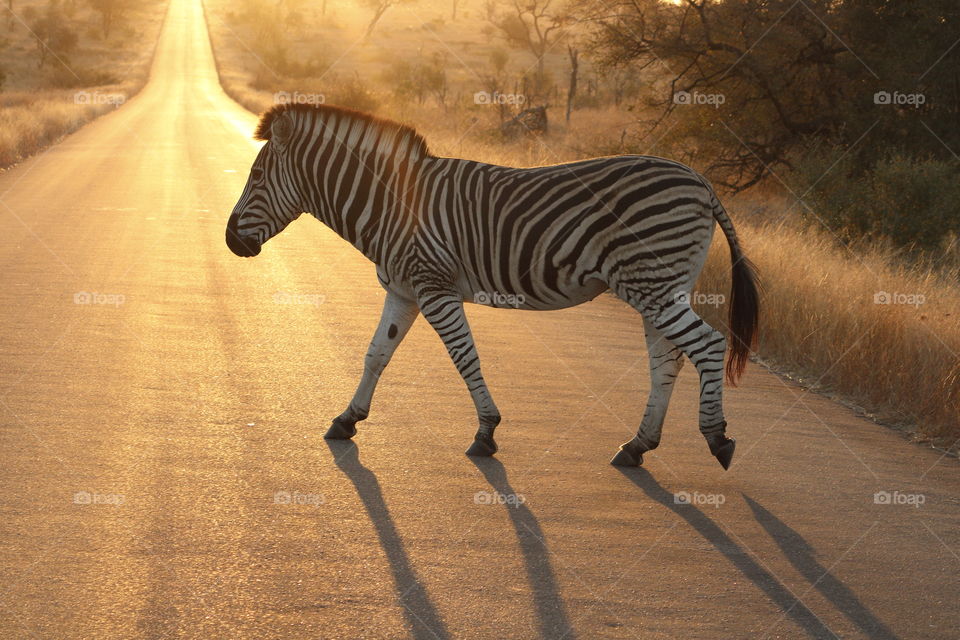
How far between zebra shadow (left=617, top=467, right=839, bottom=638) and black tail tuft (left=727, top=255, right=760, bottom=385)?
98 cm

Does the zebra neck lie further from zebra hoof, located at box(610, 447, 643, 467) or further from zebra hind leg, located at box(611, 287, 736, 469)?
zebra hoof, located at box(610, 447, 643, 467)

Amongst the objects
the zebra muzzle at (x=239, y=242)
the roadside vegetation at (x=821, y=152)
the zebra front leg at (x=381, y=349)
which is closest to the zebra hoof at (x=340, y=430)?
the zebra front leg at (x=381, y=349)

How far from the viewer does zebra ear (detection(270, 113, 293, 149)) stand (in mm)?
6801

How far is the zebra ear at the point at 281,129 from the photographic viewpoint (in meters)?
6.80

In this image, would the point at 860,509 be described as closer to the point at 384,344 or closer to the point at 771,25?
the point at 384,344

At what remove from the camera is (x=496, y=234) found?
20.8ft

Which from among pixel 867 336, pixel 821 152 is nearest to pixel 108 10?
pixel 821 152

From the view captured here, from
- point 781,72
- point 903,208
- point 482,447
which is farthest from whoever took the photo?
point 781,72

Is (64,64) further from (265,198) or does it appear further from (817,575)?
(817,575)

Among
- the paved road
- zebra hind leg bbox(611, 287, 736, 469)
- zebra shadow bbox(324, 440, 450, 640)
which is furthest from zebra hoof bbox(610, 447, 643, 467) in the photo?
zebra shadow bbox(324, 440, 450, 640)

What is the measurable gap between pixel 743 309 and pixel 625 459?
3.95 feet

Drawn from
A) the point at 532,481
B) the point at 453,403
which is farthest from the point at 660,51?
the point at 532,481

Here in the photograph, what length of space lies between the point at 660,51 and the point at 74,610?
19.4 meters

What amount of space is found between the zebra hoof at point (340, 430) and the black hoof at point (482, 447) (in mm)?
760
